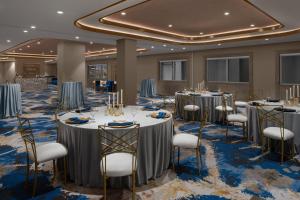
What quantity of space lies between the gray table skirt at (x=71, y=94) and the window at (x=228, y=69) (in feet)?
20.9

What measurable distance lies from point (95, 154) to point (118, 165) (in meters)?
0.47

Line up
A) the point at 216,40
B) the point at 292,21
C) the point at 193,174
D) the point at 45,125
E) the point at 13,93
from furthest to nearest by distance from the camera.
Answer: the point at 216,40, the point at 13,93, the point at 45,125, the point at 292,21, the point at 193,174

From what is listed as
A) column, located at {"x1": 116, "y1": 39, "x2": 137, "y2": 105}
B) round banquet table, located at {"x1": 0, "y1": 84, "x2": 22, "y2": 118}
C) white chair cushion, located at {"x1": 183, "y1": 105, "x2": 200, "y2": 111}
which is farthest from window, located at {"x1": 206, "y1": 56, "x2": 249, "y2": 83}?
round banquet table, located at {"x1": 0, "y1": 84, "x2": 22, "y2": 118}

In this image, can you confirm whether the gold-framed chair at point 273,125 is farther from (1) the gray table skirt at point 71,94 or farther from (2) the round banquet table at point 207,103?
(1) the gray table skirt at point 71,94

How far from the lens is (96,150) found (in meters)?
2.78

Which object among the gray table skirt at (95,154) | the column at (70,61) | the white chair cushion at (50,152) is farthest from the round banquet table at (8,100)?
the gray table skirt at (95,154)

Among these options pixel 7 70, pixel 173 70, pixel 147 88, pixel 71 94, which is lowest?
pixel 71 94

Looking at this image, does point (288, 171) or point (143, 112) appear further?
point (143, 112)

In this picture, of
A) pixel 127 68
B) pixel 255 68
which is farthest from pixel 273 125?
pixel 255 68

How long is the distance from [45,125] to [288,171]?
218 inches

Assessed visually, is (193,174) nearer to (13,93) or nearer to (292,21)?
(292,21)

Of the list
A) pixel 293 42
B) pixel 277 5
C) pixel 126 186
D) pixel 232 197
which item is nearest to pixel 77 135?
pixel 126 186

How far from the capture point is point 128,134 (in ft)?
9.23

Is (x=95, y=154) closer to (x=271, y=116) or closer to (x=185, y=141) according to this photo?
(x=185, y=141)
